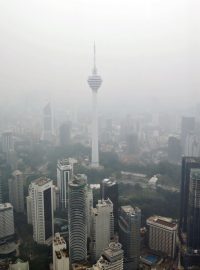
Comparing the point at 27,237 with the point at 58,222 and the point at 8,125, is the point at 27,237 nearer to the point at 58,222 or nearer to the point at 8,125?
the point at 58,222

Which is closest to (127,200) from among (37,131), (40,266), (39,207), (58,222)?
(58,222)

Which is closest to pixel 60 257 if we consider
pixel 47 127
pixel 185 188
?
pixel 185 188

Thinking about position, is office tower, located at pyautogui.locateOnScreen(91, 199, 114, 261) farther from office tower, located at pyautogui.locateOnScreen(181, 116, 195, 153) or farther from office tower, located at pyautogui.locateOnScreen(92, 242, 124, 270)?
office tower, located at pyautogui.locateOnScreen(181, 116, 195, 153)

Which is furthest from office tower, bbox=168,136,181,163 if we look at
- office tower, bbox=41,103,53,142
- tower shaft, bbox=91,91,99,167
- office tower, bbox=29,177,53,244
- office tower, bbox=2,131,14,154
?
office tower, bbox=29,177,53,244

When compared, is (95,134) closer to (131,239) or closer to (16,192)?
(16,192)

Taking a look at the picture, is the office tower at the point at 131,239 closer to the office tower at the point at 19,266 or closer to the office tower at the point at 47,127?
the office tower at the point at 19,266
